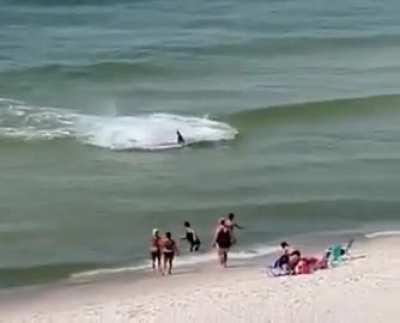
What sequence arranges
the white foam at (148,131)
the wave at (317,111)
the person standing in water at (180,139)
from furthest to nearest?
the wave at (317,111) < the white foam at (148,131) < the person standing in water at (180,139)

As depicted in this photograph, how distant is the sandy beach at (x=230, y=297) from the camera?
71.8ft

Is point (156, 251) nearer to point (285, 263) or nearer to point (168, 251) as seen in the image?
point (168, 251)

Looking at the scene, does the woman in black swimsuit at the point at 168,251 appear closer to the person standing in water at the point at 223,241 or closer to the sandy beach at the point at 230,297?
the sandy beach at the point at 230,297

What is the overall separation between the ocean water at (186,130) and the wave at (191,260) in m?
0.08

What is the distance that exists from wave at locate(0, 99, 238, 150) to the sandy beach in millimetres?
12088

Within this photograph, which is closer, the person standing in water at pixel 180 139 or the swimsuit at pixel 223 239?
the swimsuit at pixel 223 239

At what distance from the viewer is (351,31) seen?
59062 millimetres

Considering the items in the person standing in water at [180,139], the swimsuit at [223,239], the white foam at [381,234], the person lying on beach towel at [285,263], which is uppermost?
the person standing in water at [180,139]

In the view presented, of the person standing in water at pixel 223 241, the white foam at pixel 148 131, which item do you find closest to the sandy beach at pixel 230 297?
the person standing in water at pixel 223 241

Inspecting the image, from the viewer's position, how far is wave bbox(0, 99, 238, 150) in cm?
3828

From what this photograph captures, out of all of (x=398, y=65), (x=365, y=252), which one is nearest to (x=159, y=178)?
(x=365, y=252)

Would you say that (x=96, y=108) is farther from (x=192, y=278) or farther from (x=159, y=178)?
(x=192, y=278)

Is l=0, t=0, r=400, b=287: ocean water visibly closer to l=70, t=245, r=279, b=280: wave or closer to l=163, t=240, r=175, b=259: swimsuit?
l=70, t=245, r=279, b=280: wave

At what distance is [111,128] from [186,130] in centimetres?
231
